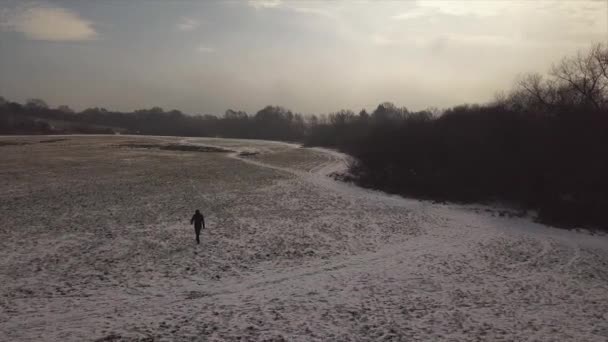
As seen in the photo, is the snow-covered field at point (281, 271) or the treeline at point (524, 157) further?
the treeline at point (524, 157)

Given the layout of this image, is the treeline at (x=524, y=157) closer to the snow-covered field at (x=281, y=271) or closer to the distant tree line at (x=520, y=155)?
the distant tree line at (x=520, y=155)

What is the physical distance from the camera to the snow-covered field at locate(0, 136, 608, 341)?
13344mm

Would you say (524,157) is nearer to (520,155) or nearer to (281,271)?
(520,155)

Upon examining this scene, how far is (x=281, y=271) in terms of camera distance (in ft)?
61.3

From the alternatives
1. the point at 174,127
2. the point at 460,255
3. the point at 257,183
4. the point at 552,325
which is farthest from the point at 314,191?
the point at 174,127

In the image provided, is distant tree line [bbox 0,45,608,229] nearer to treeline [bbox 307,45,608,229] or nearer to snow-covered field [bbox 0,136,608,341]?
treeline [bbox 307,45,608,229]

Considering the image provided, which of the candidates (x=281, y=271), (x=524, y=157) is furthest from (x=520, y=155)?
(x=281, y=271)

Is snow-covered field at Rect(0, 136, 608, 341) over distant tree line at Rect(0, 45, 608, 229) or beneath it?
beneath

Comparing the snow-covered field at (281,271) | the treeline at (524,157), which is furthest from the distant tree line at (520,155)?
the snow-covered field at (281,271)

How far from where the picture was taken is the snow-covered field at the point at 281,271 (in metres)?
13.3

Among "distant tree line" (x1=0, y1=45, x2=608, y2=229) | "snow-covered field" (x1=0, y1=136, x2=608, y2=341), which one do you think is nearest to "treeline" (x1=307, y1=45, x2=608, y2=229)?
"distant tree line" (x1=0, y1=45, x2=608, y2=229)

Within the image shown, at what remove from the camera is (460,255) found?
22.2 metres

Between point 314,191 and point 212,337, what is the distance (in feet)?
91.9

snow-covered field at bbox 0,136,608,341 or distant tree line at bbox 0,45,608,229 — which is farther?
distant tree line at bbox 0,45,608,229
